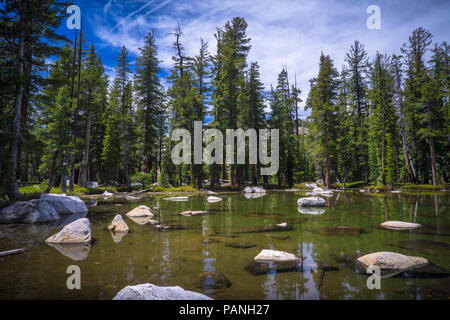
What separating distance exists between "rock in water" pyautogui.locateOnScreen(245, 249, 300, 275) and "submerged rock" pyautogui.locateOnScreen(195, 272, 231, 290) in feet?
2.21

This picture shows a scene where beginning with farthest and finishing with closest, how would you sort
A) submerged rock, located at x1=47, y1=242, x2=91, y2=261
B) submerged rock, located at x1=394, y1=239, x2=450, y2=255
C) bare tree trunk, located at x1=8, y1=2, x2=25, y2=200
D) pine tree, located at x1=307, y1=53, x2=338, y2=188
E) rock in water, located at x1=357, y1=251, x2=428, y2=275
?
pine tree, located at x1=307, y1=53, x2=338, y2=188 → bare tree trunk, located at x1=8, y1=2, x2=25, y2=200 → submerged rock, located at x1=394, y1=239, x2=450, y2=255 → submerged rock, located at x1=47, y1=242, x2=91, y2=261 → rock in water, located at x1=357, y1=251, x2=428, y2=275

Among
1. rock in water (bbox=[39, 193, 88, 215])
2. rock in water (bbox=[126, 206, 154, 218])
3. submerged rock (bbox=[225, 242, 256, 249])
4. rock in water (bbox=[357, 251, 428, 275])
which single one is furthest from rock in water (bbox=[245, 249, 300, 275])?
rock in water (bbox=[39, 193, 88, 215])

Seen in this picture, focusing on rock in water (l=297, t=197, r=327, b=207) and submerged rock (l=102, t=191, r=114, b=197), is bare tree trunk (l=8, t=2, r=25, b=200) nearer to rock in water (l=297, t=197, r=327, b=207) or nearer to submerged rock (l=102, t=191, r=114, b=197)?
submerged rock (l=102, t=191, r=114, b=197)

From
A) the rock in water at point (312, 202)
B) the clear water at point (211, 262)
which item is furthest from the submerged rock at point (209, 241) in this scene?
the rock in water at point (312, 202)

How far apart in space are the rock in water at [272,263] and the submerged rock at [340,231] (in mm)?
3086

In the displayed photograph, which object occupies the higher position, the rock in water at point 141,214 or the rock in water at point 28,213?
the rock in water at point 28,213

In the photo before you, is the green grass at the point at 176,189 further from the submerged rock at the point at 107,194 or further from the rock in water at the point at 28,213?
the rock in water at the point at 28,213

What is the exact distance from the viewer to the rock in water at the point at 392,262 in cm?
455

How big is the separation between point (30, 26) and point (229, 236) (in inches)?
600

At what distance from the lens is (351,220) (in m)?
9.82

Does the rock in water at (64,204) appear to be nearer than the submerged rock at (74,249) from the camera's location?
No

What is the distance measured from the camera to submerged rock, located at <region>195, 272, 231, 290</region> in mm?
3975

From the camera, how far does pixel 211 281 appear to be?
4.16 metres

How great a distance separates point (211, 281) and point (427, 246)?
5.61 meters
